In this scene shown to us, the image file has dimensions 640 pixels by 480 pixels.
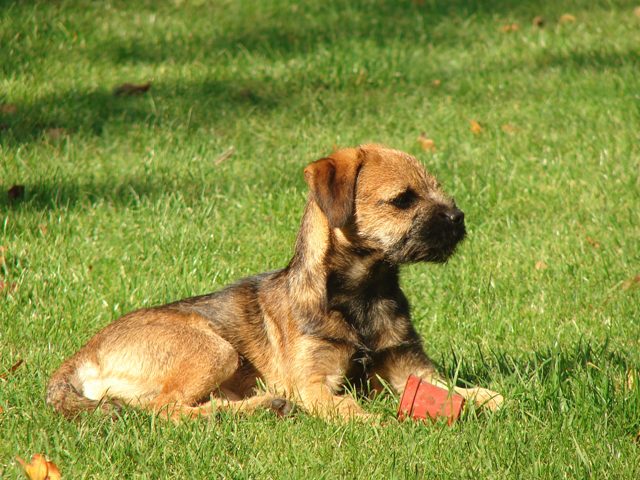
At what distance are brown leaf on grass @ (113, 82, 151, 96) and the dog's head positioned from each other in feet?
14.3

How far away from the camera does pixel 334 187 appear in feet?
15.0

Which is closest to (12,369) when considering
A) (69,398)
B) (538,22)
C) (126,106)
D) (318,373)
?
(69,398)

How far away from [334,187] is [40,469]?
180cm

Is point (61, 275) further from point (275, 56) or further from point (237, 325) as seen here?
point (275, 56)

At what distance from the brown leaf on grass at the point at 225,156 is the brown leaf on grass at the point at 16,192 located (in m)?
1.50

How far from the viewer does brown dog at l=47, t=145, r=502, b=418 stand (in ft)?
14.9

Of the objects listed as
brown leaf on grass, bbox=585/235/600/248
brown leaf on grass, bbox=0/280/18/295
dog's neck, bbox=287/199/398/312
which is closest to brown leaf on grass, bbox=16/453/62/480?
dog's neck, bbox=287/199/398/312

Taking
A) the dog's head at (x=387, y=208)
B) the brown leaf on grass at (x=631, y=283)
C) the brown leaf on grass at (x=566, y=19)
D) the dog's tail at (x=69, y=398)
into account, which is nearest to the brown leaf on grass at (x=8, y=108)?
the dog's tail at (x=69, y=398)

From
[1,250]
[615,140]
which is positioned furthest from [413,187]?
[615,140]

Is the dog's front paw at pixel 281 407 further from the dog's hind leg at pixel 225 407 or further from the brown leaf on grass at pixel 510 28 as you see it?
the brown leaf on grass at pixel 510 28

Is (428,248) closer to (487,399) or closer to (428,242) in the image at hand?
(428,242)

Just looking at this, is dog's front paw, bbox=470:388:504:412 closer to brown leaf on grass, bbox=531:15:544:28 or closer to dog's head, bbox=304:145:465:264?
dog's head, bbox=304:145:465:264

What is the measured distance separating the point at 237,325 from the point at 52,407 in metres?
1.00

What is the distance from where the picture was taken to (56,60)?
898 centimetres
